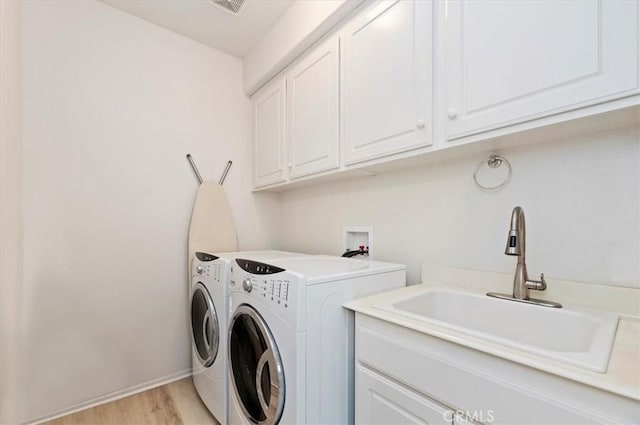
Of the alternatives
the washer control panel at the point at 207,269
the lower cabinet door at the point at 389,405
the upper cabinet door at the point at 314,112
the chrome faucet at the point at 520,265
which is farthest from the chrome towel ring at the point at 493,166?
the washer control panel at the point at 207,269

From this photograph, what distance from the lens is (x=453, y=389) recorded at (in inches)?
31.6

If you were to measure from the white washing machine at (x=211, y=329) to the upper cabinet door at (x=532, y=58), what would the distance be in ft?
4.28

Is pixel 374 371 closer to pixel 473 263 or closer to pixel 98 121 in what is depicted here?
pixel 473 263

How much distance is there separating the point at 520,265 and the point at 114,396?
2465mm

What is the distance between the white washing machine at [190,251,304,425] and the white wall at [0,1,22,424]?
0.87 metres

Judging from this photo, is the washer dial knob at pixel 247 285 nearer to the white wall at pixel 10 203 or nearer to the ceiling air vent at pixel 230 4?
the white wall at pixel 10 203

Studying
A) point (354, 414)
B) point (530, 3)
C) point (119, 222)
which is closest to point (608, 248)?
point (530, 3)

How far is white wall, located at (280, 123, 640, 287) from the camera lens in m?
0.99

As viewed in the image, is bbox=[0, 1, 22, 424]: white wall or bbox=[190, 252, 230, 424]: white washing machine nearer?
bbox=[0, 1, 22, 424]: white wall

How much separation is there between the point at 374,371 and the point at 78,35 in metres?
2.53

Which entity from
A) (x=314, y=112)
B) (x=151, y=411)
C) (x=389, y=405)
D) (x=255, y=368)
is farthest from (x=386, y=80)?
(x=151, y=411)

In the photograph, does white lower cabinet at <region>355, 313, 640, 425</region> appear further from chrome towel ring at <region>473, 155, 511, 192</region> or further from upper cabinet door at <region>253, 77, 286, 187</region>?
upper cabinet door at <region>253, 77, 286, 187</region>

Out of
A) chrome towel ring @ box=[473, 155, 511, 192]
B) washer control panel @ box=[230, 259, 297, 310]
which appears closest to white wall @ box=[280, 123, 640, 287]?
chrome towel ring @ box=[473, 155, 511, 192]

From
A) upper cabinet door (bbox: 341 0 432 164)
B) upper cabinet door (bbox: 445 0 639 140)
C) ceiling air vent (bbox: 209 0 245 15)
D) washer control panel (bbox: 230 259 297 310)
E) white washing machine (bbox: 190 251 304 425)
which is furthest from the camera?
ceiling air vent (bbox: 209 0 245 15)
